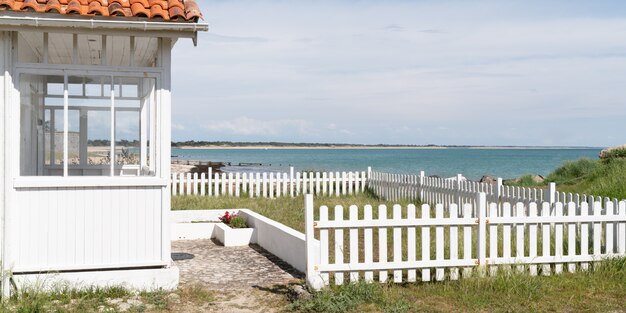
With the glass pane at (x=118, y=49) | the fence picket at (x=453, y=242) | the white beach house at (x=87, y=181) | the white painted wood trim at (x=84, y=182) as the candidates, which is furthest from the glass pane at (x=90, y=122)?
the fence picket at (x=453, y=242)

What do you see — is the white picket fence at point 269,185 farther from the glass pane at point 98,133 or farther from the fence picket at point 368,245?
the fence picket at point 368,245

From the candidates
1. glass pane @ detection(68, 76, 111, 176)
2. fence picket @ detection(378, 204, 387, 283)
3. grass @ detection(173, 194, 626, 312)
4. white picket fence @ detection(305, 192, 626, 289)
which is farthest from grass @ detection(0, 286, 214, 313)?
glass pane @ detection(68, 76, 111, 176)

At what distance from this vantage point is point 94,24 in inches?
315

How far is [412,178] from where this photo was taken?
19406mm

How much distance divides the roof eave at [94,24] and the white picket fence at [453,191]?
6.87 metres

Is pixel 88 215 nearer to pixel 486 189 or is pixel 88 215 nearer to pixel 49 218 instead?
pixel 49 218

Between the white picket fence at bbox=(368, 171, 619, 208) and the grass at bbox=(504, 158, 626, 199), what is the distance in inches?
29.5

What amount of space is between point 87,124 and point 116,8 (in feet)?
9.15

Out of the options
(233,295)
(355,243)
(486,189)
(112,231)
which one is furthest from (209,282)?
(486,189)

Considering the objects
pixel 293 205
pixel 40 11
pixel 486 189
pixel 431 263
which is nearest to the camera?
pixel 40 11

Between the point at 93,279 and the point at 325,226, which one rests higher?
the point at 325,226

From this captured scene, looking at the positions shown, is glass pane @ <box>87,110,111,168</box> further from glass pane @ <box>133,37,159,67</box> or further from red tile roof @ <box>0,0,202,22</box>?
red tile roof @ <box>0,0,202,22</box>

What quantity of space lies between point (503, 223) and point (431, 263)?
117 cm

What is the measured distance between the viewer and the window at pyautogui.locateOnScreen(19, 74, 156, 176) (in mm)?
9164
